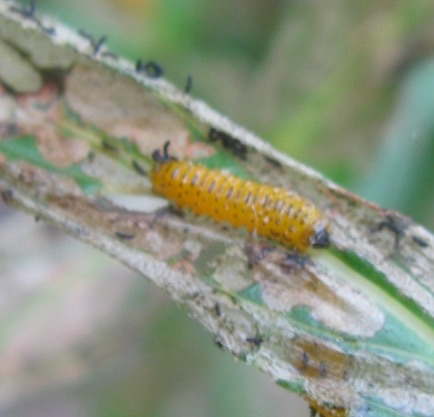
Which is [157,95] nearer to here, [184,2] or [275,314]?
[275,314]

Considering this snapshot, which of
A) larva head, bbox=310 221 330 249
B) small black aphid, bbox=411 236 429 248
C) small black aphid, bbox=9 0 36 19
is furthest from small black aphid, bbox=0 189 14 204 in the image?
small black aphid, bbox=411 236 429 248

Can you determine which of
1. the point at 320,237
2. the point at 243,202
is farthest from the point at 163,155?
the point at 320,237

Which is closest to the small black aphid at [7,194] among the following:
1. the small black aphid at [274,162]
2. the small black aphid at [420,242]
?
the small black aphid at [274,162]

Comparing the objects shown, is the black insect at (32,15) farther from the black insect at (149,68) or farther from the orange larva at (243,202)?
the orange larva at (243,202)

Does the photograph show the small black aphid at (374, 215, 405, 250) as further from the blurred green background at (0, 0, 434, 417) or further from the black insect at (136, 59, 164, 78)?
the blurred green background at (0, 0, 434, 417)

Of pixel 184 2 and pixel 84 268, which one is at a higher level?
pixel 184 2

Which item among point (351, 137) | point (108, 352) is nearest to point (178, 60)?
point (351, 137)

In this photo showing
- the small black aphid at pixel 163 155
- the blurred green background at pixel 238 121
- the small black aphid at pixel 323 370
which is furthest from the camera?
the blurred green background at pixel 238 121
